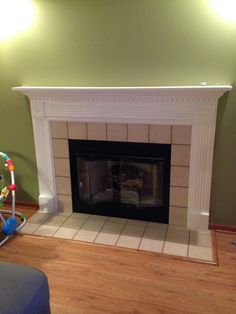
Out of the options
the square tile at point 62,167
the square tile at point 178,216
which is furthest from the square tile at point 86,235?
the square tile at point 178,216

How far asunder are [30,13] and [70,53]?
45cm

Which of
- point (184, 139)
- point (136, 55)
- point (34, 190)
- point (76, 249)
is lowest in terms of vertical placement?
point (76, 249)

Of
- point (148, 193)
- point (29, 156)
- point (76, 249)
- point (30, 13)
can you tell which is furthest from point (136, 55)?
point (76, 249)

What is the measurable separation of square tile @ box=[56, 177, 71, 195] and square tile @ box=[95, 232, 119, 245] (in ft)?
1.82

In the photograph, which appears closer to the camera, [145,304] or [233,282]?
[145,304]

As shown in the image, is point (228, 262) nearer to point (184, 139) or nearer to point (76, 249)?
point (184, 139)

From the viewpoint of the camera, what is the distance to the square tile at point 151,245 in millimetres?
2256

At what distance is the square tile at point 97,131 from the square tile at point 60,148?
0.26 metres

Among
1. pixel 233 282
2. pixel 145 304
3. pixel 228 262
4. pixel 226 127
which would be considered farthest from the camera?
pixel 226 127

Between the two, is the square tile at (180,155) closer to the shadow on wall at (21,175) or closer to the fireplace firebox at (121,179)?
the fireplace firebox at (121,179)

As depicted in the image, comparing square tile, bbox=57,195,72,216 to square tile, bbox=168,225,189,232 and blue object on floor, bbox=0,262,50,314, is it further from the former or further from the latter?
blue object on floor, bbox=0,262,50,314

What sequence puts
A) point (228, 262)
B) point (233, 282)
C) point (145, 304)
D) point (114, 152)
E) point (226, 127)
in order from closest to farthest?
point (145, 304), point (233, 282), point (228, 262), point (226, 127), point (114, 152)

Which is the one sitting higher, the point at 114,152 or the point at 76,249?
the point at 114,152

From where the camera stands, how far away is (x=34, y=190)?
2.92 metres
